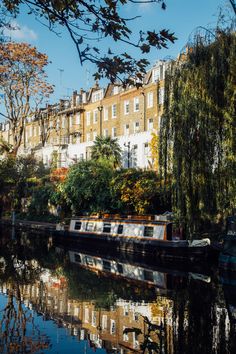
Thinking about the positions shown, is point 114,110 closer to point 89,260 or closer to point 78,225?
point 78,225

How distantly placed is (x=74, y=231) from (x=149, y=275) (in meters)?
12.2

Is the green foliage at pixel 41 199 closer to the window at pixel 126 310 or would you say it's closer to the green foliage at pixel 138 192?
the green foliage at pixel 138 192

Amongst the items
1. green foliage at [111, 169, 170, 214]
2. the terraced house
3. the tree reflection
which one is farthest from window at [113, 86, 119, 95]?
the tree reflection

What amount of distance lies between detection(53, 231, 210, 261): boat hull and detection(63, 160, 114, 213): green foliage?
3.08m

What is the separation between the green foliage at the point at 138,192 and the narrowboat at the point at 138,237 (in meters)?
2.13

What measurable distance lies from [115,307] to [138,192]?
1531cm

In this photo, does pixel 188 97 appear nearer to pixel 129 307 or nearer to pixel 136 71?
pixel 129 307

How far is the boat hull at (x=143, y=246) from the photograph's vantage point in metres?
19.8

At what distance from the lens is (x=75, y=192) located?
102 feet

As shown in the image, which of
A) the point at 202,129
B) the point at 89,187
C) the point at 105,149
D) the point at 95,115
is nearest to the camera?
the point at 202,129

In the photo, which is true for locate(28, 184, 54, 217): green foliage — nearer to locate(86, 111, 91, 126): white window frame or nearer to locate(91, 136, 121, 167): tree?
locate(91, 136, 121, 167): tree

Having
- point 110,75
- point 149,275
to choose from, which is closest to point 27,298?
point 149,275

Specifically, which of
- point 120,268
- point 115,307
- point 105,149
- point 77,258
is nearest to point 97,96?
point 105,149

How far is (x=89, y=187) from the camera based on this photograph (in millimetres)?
30078
